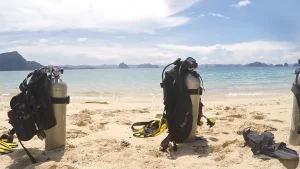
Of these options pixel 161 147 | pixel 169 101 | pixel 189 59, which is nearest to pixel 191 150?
pixel 161 147

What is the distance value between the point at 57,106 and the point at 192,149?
5.92 feet

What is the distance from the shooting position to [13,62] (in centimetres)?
11662

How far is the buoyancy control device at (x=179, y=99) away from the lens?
3.62 metres

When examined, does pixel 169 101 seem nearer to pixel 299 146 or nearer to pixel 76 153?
pixel 76 153

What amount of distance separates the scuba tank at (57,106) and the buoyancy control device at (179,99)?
1.28 meters

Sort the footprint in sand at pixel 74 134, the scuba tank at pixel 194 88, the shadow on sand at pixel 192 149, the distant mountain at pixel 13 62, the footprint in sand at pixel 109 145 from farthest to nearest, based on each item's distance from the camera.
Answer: the distant mountain at pixel 13 62 < the footprint in sand at pixel 74 134 < the scuba tank at pixel 194 88 < the footprint in sand at pixel 109 145 < the shadow on sand at pixel 192 149

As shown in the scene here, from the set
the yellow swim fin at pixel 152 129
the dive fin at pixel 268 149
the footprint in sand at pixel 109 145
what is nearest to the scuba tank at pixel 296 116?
the dive fin at pixel 268 149

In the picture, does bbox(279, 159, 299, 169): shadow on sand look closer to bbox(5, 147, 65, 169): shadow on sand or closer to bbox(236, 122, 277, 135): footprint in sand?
bbox(236, 122, 277, 135): footprint in sand

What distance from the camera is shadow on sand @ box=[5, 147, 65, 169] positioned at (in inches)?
126

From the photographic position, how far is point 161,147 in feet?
12.1

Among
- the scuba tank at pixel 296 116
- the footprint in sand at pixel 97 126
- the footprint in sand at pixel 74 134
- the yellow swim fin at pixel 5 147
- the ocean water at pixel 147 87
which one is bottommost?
the ocean water at pixel 147 87

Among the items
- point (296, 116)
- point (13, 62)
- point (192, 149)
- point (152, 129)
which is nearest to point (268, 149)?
point (296, 116)

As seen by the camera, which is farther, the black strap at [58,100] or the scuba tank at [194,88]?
the scuba tank at [194,88]

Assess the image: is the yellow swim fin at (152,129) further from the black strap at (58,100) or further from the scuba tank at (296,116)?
the scuba tank at (296,116)
